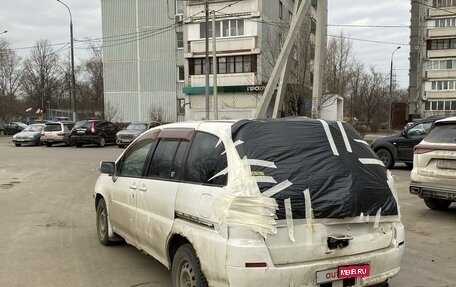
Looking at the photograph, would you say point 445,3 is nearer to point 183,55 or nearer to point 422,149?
point 183,55

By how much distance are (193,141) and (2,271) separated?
298cm

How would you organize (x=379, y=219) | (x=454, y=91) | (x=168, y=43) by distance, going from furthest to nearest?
(x=454, y=91) < (x=168, y=43) < (x=379, y=219)

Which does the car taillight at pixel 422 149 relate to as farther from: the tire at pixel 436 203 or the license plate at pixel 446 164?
the tire at pixel 436 203

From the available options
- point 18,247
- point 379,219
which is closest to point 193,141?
point 379,219

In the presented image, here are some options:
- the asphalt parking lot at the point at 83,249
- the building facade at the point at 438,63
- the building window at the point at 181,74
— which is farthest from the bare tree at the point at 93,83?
the asphalt parking lot at the point at 83,249

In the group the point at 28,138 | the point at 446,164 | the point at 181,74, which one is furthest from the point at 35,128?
the point at 446,164

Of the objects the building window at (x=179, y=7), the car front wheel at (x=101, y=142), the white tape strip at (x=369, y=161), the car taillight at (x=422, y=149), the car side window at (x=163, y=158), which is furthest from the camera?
the building window at (x=179, y=7)

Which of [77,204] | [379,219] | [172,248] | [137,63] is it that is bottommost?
[77,204]

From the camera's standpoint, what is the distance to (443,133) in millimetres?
8398

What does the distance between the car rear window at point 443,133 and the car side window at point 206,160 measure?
568 cm

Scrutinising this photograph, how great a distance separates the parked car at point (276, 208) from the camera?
3543mm

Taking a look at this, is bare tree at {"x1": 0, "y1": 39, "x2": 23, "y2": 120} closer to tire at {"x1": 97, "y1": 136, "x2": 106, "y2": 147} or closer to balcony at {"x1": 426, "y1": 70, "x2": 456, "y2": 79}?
tire at {"x1": 97, "y1": 136, "x2": 106, "y2": 147}

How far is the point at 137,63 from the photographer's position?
50375 mm

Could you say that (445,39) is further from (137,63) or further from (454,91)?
(137,63)
